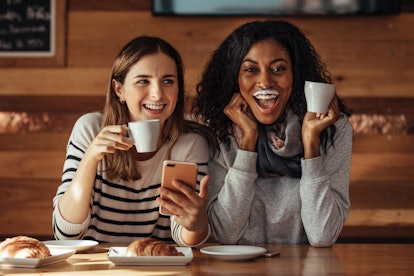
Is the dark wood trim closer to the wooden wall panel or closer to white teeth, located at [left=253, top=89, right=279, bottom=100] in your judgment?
the wooden wall panel

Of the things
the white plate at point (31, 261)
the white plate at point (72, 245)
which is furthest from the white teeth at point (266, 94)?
the white plate at point (31, 261)

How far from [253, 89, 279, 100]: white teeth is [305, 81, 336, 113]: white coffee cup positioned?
294 millimetres

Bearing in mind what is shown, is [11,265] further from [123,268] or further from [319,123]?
[319,123]

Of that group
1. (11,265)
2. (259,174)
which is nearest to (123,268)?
(11,265)

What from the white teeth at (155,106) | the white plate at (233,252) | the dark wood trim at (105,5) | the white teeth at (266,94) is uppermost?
the dark wood trim at (105,5)

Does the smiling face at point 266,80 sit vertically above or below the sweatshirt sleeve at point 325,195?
above

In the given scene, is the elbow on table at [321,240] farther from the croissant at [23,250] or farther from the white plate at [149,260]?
the croissant at [23,250]

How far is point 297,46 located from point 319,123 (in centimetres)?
33

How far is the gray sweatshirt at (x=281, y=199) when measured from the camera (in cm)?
210

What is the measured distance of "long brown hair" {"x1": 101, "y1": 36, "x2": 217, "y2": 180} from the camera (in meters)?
2.16

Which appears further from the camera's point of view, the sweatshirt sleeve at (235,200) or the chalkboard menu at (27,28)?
the chalkboard menu at (27,28)

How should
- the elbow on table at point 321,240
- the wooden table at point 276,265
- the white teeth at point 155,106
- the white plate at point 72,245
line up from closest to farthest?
the wooden table at point 276,265
the white plate at point 72,245
the elbow on table at point 321,240
the white teeth at point 155,106

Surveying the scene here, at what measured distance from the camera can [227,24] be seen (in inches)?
138

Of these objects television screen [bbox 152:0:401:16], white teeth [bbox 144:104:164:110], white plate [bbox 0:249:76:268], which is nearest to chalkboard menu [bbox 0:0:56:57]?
television screen [bbox 152:0:401:16]
